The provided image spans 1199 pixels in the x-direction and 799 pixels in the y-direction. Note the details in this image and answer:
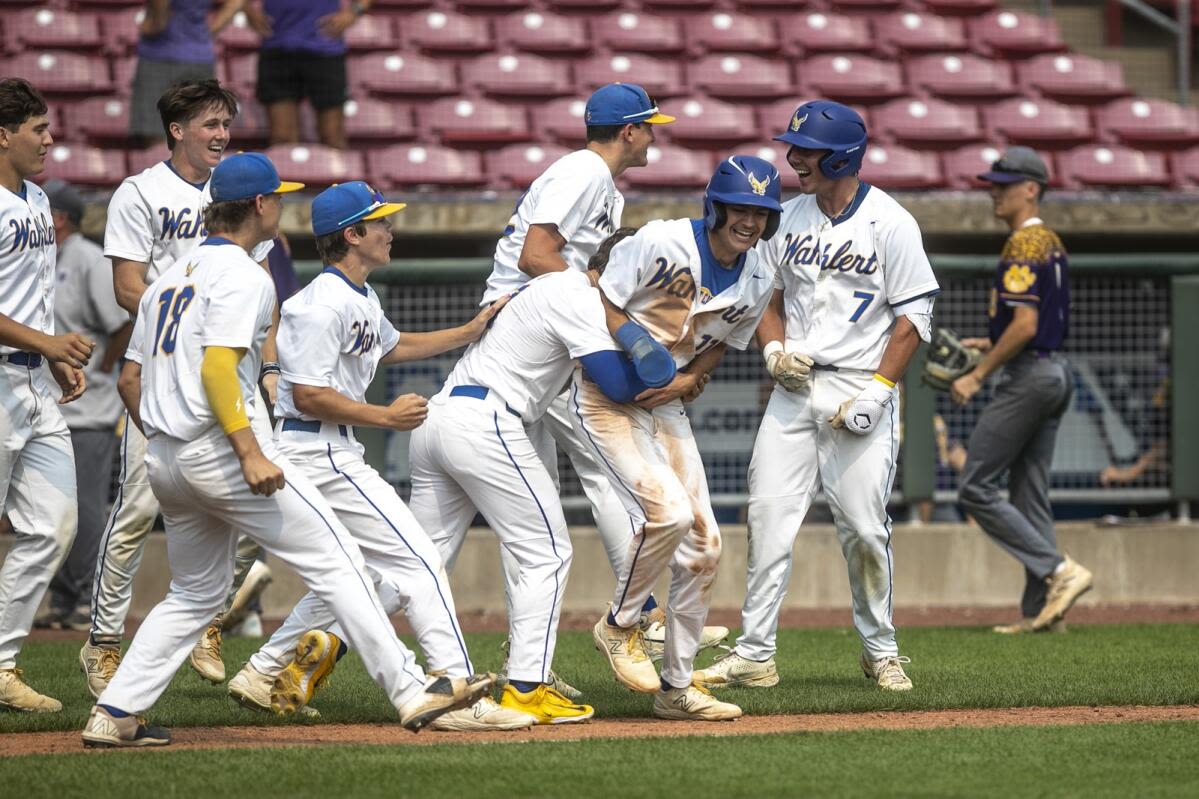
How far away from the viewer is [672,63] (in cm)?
1256

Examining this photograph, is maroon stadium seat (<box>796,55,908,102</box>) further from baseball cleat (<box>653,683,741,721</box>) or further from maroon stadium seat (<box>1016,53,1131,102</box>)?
baseball cleat (<box>653,683,741,721</box>)

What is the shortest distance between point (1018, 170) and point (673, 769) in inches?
175

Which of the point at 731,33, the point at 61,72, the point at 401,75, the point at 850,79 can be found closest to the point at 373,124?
the point at 401,75

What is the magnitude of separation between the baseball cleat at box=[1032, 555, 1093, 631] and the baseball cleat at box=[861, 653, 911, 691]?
1988mm

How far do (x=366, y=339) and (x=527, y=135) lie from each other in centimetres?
647

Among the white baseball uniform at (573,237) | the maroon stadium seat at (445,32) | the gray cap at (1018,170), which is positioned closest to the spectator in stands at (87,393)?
the white baseball uniform at (573,237)

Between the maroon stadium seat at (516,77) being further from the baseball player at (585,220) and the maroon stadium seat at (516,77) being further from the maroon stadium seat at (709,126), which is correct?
the baseball player at (585,220)

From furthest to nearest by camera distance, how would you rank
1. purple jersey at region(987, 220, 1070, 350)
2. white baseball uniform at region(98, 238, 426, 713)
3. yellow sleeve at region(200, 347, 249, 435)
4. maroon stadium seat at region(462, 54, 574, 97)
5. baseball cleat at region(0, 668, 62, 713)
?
1. maroon stadium seat at region(462, 54, 574, 97)
2. purple jersey at region(987, 220, 1070, 350)
3. baseball cleat at region(0, 668, 62, 713)
4. white baseball uniform at region(98, 238, 426, 713)
5. yellow sleeve at region(200, 347, 249, 435)

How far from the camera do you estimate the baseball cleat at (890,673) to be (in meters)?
6.04

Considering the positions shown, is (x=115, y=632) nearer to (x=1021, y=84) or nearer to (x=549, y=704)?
(x=549, y=704)

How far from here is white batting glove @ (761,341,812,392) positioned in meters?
6.11

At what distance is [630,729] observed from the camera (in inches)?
208

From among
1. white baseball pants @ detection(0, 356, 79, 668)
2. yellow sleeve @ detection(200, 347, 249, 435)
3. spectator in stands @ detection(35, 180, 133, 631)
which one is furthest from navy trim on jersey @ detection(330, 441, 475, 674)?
spectator in stands @ detection(35, 180, 133, 631)

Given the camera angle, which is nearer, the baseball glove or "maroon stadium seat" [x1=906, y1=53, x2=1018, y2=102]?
the baseball glove
